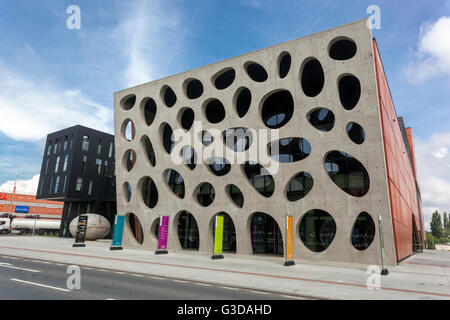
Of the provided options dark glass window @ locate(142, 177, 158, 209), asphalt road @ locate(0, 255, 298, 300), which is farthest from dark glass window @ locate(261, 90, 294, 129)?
asphalt road @ locate(0, 255, 298, 300)

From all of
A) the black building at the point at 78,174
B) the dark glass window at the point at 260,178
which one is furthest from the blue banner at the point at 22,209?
the dark glass window at the point at 260,178

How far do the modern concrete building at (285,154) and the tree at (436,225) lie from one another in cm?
13160

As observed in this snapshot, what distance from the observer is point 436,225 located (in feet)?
435

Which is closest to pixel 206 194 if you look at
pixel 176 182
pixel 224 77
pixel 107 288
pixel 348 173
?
pixel 176 182

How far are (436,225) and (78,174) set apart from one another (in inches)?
5773

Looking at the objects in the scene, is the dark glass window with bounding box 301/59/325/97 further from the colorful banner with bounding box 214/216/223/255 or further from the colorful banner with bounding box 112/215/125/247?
the colorful banner with bounding box 112/215/125/247

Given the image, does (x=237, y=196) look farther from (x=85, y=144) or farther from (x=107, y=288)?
(x=85, y=144)

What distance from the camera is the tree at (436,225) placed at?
12973cm

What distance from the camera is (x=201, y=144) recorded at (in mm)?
27547

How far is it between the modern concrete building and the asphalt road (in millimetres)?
11711

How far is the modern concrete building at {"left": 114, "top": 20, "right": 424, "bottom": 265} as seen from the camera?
67.0 feet
